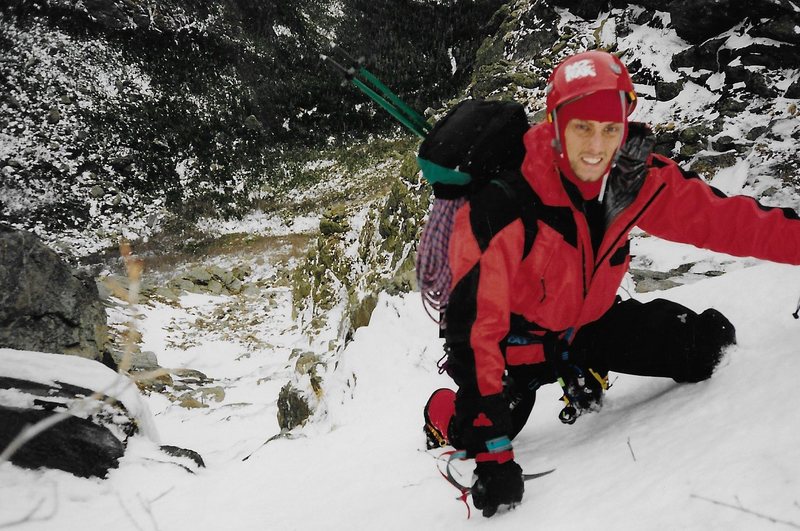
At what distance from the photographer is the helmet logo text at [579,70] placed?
1.88 metres

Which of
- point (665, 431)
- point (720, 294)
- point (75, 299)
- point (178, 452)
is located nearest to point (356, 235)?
point (75, 299)

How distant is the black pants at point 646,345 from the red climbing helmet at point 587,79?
1016mm

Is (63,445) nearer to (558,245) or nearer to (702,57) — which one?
(558,245)

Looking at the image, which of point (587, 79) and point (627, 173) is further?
point (627, 173)

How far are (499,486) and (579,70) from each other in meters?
1.65

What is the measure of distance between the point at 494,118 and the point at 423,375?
3289mm

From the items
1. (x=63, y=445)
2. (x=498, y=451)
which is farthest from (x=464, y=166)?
(x=63, y=445)

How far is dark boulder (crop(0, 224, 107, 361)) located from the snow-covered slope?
381cm

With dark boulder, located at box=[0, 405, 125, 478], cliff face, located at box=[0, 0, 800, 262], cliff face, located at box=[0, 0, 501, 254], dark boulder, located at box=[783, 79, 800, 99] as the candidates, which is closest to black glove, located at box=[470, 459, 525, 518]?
dark boulder, located at box=[0, 405, 125, 478]

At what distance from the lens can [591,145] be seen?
189cm

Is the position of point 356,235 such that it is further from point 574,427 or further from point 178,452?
point 574,427

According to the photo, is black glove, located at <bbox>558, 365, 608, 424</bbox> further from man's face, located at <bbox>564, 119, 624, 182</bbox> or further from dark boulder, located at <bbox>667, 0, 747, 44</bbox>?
dark boulder, located at <bbox>667, 0, 747, 44</bbox>

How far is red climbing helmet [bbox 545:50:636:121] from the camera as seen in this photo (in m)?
1.86

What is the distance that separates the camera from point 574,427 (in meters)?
2.45
